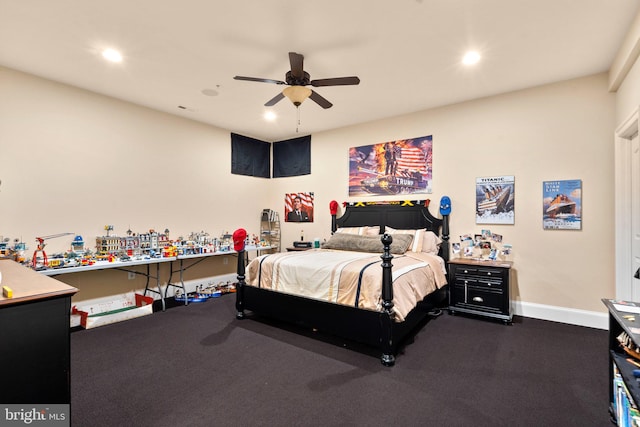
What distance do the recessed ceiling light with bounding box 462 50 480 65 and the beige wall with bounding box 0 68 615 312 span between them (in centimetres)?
113

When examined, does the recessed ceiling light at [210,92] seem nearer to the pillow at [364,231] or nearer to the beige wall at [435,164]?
the beige wall at [435,164]

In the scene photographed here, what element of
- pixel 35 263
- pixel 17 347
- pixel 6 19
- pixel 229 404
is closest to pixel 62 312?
pixel 17 347

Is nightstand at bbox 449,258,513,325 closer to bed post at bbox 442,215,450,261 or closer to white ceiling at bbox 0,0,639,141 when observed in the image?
bed post at bbox 442,215,450,261

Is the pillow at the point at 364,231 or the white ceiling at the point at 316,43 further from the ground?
the white ceiling at the point at 316,43

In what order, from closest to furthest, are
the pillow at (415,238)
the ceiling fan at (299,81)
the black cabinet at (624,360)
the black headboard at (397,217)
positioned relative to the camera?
the black cabinet at (624,360)
the ceiling fan at (299,81)
the pillow at (415,238)
the black headboard at (397,217)

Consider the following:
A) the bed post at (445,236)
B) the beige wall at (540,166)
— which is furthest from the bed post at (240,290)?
the beige wall at (540,166)

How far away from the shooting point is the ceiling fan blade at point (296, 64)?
2586mm

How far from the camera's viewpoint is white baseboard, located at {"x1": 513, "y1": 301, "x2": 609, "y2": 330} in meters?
3.29

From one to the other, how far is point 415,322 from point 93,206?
4.20 metres

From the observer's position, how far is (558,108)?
355 cm

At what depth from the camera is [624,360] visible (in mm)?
1637

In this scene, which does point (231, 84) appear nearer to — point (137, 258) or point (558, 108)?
point (137, 258)

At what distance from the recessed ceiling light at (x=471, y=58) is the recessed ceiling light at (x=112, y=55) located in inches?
138

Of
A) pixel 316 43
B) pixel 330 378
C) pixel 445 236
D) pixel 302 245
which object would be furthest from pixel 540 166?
pixel 302 245
